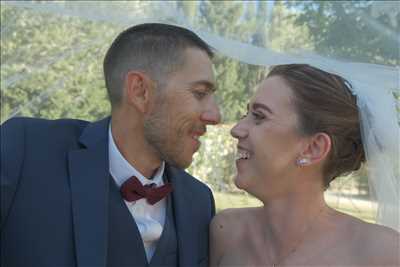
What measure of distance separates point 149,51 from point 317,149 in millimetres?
863

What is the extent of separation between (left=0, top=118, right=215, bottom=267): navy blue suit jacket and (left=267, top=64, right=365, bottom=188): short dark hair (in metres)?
0.84

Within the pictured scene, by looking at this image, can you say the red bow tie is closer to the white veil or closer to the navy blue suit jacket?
the navy blue suit jacket

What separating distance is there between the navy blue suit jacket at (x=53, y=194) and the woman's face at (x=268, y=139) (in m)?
0.59

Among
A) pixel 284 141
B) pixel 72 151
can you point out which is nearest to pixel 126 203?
pixel 72 151

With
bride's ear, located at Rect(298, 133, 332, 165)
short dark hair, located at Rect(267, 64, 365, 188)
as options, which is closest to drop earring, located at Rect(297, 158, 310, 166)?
bride's ear, located at Rect(298, 133, 332, 165)

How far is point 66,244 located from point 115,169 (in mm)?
399

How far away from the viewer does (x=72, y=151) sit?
7.52 feet

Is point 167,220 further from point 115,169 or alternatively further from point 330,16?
point 330,16

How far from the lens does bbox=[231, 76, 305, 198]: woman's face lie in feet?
8.04

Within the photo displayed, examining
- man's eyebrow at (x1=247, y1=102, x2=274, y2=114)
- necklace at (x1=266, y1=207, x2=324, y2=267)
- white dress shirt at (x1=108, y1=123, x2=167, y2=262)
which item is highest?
man's eyebrow at (x1=247, y1=102, x2=274, y2=114)

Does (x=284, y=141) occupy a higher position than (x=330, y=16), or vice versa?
(x=330, y=16)

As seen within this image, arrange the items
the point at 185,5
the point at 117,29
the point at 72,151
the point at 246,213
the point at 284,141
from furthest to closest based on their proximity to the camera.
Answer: the point at 117,29 < the point at 246,213 < the point at 185,5 < the point at 284,141 < the point at 72,151

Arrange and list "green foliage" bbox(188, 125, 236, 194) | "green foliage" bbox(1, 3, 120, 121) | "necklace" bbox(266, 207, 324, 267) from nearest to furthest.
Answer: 1. "necklace" bbox(266, 207, 324, 267)
2. "green foliage" bbox(1, 3, 120, 121)
3. "green foliage" bbox(188, 125, 236, 194)

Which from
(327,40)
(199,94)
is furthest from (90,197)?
(327,40)
